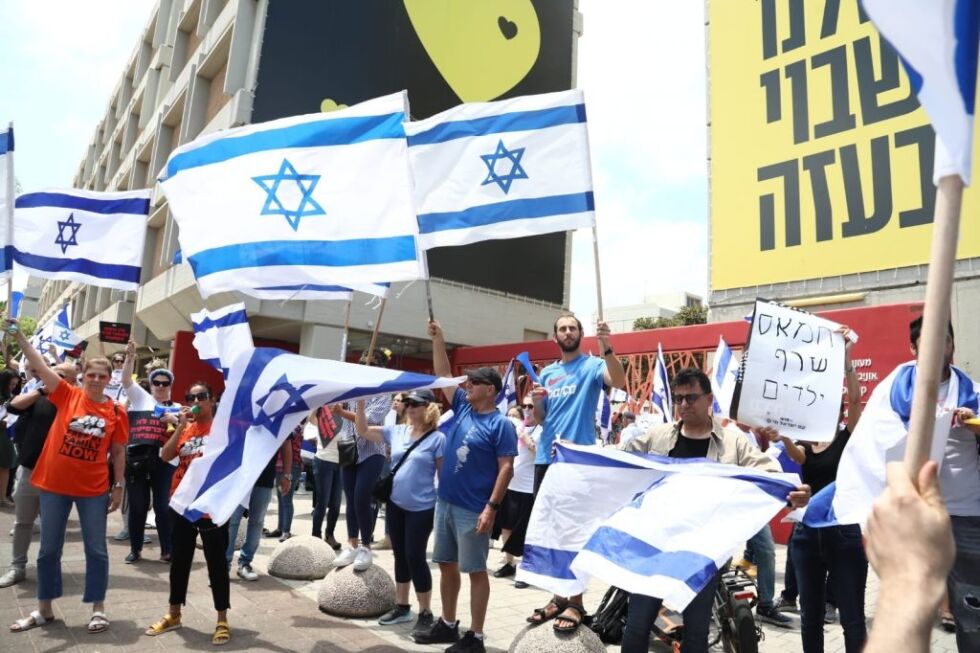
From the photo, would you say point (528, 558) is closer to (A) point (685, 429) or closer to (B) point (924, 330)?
(A) point (685, 429)

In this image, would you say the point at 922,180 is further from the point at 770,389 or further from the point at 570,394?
the point at 570,394

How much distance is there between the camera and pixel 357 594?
18.3ft

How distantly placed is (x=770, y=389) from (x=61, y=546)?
5.25 metres

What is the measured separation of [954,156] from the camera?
1205 mm

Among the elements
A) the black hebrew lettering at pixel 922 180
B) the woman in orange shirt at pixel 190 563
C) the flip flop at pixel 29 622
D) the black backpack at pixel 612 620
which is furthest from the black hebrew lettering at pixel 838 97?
the flip flop at pixel 29 622

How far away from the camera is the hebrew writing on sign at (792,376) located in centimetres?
430

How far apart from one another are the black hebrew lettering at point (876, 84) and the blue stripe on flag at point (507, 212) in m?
15.1

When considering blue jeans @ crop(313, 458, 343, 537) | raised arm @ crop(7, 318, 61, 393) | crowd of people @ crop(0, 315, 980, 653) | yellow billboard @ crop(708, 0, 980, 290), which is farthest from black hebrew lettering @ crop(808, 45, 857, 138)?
raised arm @ crop(7, 318, 61, 393)

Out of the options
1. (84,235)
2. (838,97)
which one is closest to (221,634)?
(84,235)

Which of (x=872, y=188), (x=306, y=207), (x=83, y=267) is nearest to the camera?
(x=306, y=207)

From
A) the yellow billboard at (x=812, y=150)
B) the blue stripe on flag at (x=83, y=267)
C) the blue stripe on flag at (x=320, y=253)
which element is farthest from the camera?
the yellow billboard at (x=812, y=150)

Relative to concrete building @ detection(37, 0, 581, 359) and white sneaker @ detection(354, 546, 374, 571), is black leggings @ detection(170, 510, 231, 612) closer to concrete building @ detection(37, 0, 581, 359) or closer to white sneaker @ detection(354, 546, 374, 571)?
white sneaker @ detection(354, 546, 374, 571)

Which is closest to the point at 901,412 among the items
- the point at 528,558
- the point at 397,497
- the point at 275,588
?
the point at 528,558

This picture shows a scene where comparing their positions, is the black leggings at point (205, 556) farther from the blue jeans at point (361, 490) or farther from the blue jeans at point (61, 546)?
the blue jeans at point (361, 490)
